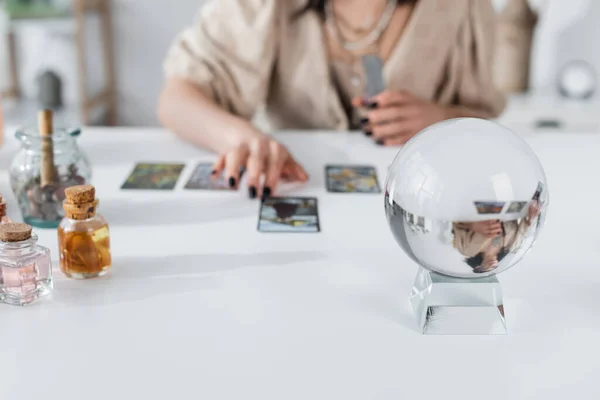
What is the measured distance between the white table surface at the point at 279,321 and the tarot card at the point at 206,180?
69mm

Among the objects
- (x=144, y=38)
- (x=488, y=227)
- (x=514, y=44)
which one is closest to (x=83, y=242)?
(x=488, y=227)

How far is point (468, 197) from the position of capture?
588 millimetres

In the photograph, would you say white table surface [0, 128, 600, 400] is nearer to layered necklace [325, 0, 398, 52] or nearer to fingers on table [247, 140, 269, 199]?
fingers on table [247, 140, 269, 199]

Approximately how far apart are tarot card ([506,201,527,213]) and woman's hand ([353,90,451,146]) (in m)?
0.65

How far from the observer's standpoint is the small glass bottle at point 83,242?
0.70 meters

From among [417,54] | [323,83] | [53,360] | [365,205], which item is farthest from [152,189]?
[417,54]

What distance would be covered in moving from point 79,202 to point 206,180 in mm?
376

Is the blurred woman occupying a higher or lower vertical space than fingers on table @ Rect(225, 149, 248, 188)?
higher

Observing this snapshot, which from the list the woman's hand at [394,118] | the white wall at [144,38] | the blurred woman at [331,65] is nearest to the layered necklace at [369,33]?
the blurred woman at [331,65]

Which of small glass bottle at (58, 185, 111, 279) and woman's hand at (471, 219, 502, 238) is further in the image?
small glass bottle at (58, 185, 111, 279)

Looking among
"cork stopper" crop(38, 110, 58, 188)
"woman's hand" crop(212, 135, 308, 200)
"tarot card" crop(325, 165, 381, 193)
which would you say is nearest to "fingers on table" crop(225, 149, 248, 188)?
"woman's hand" crop(212, 135, 308, 200)

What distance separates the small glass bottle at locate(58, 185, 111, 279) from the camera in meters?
0.70

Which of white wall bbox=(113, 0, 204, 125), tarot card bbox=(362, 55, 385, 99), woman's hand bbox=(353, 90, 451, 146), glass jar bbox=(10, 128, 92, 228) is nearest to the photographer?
glass jar bbox=(10, 128, 92, 228)

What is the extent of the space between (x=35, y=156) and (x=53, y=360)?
13.6 inches
